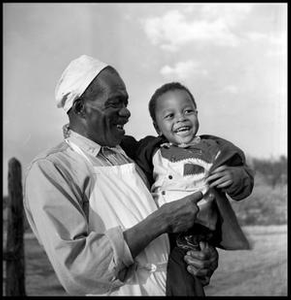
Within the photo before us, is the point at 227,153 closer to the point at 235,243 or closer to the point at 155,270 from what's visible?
the point at 235,243

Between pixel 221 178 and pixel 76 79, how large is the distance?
0.51m

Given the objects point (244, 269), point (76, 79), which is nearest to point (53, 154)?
point (76, 79)

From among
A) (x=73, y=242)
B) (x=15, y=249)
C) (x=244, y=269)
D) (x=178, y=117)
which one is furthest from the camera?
(x=244, y=269)

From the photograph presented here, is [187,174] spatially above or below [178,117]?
below

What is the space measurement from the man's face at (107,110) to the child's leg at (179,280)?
386 mm

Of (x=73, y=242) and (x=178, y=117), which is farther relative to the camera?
(x=178, y=117)

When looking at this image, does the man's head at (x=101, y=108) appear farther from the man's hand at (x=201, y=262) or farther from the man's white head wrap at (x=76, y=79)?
the man's hand at (x=201, y=262)

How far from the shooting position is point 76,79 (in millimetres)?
1569

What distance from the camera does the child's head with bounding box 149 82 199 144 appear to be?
169 cm

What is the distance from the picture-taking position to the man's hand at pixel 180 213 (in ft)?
A: 4.73

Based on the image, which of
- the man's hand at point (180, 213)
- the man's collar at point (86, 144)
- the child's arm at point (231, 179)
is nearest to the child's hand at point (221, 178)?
the child's arm at point (231, 179)

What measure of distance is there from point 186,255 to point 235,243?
7.0 inches

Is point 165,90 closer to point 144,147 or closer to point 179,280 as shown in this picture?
point 144,147

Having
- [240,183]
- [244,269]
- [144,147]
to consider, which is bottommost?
[244,269]
